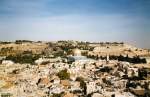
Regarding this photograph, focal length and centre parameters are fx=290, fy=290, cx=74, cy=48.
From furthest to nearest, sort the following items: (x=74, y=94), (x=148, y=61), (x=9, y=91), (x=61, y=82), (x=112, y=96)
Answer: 1. (x=148, y=61)
2. (x=61, y=82)
3. (x=9, y=91)
4. (x=74, y=94)
5. (x=112, y=96)

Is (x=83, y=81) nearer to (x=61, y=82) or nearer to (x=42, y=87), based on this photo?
(x=61, y=82)

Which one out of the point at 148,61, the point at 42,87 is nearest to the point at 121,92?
the point at 42,87

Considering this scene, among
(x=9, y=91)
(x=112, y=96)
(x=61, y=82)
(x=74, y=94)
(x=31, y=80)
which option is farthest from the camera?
(x=31, y=80)

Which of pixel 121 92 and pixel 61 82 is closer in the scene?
pixel 121 92

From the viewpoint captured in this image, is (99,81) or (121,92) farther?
(99,81)

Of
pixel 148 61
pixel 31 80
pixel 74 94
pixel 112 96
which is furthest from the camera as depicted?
pixel 148 61

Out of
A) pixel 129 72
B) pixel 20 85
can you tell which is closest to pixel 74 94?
pixel 20 85

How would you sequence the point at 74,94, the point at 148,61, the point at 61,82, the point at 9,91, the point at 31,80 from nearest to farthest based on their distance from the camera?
1. the point at 74,94
2. the point at 9,91
3. the point at 61,82
4. the point at 31,80
5. the point at 148,61

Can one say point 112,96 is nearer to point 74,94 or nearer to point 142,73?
point 74,94
